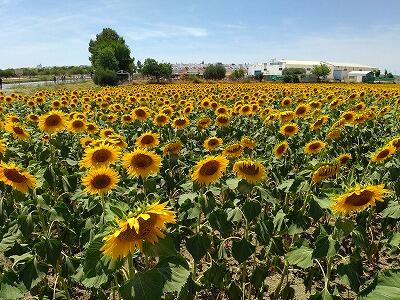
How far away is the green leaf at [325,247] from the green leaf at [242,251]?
799mm

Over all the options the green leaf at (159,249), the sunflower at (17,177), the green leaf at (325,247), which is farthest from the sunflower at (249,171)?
the sunflower at (17,177)

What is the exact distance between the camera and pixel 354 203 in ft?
9.95

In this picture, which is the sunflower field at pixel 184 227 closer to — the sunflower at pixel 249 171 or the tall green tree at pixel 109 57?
the sunflower at pixel 249 171

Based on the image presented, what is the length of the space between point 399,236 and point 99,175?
299 centimetres

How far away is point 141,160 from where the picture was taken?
4383 millimetres

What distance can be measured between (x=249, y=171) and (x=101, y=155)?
5.86 feet

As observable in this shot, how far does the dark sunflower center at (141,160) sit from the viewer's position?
4367 millimetres

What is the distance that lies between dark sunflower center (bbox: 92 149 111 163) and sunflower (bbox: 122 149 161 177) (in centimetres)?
33

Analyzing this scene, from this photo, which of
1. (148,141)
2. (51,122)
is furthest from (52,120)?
(148,141)

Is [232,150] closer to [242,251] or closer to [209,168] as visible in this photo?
[209,168]

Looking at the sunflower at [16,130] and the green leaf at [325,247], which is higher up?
the sunflower at [16,130]

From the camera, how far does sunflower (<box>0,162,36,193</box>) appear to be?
3.70 metres

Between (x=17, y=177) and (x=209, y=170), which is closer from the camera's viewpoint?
(x=17, y=177)

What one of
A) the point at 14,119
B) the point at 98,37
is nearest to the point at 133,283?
the point at 14,119
